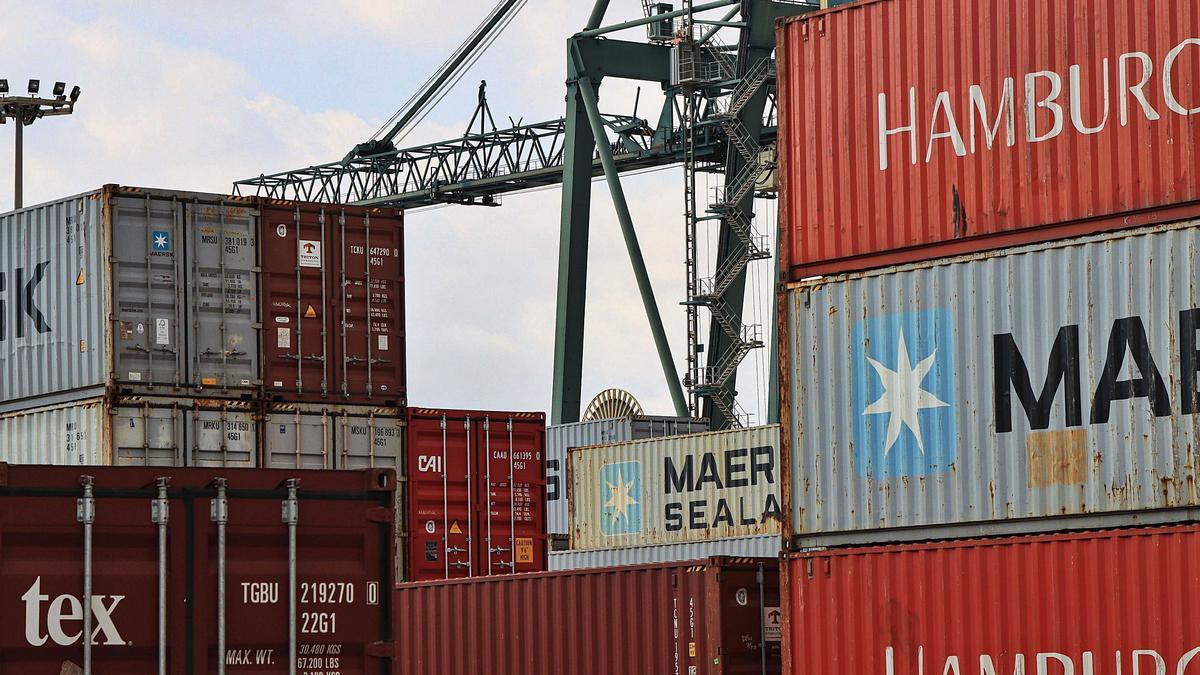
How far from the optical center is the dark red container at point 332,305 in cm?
2441

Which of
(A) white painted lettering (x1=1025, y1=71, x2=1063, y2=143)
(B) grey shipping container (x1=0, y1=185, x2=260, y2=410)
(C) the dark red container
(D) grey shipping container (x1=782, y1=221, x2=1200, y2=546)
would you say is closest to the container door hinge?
(D) grey shipping container (x1=782, y1=221, x2=1200, y2=546)

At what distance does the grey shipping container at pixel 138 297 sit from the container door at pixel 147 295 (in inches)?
0.5

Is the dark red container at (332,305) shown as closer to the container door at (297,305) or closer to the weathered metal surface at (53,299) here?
the container door at (297,305)

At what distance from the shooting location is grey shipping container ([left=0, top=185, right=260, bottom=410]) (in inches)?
919

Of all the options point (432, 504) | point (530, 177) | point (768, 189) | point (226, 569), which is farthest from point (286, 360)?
point (530, 177)

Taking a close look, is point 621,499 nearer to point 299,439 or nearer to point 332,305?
point 332,305

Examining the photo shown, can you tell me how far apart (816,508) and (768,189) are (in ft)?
121

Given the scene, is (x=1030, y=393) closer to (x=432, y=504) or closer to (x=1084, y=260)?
(x=1084, y=260)

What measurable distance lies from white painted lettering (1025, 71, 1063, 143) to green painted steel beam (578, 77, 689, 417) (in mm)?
37892

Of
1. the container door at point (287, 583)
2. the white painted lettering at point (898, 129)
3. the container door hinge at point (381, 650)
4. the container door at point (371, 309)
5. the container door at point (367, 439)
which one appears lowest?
the container door hinge at point (381, 650)

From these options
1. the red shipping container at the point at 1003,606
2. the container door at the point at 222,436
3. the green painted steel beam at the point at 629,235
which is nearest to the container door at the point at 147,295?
the container door at the point at 222,436

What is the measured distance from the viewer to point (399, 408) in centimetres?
2552

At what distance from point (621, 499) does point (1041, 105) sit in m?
20.2

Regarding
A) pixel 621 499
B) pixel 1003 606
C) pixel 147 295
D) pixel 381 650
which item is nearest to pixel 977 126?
pixel 1003 606
